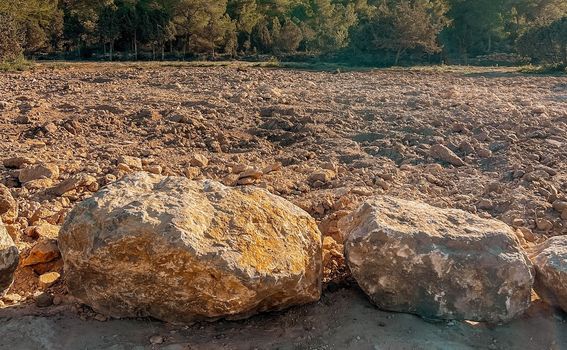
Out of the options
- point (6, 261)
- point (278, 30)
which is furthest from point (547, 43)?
point (6, 261)

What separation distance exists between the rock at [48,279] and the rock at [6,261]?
21 cm

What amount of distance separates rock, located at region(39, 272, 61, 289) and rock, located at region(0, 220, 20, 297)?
0.68ft

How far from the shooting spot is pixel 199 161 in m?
5.99

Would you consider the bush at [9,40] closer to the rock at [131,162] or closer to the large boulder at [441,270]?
the rock at [131,162]

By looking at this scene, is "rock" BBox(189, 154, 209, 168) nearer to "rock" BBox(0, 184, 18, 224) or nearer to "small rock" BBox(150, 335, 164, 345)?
"rock" BBox(0, 184, 18, 224)

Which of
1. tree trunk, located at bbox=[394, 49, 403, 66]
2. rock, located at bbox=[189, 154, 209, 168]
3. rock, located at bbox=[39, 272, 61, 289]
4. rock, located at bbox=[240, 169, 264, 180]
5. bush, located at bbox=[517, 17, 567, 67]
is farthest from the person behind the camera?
tree trunk, located at bbox=[394, 49, 403, 66]

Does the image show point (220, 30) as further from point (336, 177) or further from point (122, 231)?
point (122, 231)

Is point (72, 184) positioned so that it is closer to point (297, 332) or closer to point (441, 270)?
point (297, 332)

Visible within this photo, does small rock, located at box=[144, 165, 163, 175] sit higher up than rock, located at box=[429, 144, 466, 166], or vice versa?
rock, located at box=[429, 144, 466, 166]

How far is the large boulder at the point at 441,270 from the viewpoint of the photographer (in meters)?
3.21

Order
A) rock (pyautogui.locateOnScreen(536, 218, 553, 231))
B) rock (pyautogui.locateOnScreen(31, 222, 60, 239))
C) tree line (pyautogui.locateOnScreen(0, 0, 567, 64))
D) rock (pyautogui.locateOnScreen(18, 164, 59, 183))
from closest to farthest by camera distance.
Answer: rock (pyautogui.locateOnScreen(31, 222, 60, 239)) → rock (pyautogui.locateOnScreen(536, 218, 553, 231)) → rock (pyautogui.locateOnScreen(18, 164, 59, 183)) → tree line (pyautogui.locateOnScreen(0, 0, 567, 64))

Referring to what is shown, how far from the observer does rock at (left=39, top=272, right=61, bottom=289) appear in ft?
11.5

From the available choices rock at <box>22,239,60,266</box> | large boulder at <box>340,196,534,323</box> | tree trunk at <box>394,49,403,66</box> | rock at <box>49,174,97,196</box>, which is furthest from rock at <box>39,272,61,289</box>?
tree trunk at <box>394,49,403,66</box>

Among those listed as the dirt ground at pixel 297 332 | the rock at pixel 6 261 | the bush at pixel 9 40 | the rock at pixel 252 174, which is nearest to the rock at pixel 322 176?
the rock at pixel 252 174
